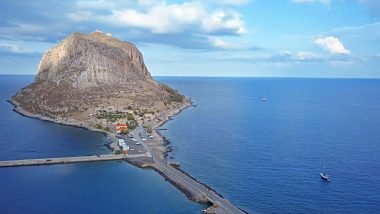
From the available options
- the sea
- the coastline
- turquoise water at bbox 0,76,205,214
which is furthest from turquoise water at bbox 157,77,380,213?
turquoise water at bbox 0,76,205,214

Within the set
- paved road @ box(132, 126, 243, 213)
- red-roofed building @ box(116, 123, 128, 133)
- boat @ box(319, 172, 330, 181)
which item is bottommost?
paved road @ box(132, 126, 243, 213)

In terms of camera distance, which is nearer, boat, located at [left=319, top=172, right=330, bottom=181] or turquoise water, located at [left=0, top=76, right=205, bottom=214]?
turquoise water, located at [left=0, top=76, right=205, bottom=214]

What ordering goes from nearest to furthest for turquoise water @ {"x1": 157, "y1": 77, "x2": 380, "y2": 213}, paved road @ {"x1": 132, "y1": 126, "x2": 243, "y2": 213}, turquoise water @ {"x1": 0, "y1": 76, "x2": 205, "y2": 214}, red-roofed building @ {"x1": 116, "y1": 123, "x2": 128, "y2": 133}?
paved road @ {"x1": 132, "y1": 126, "x2": 243, "y2": 213} → turquoise water @ {"x1": 0, "y1": 76, "x2": 205, "y2": 214} → turquoise water @ {"x1": 157, "y1": 77, "x2": 380, "y2": 213} → red-roofed building @ {"x1": 116, "y1": 123, "x2": 128, "y2": 133}

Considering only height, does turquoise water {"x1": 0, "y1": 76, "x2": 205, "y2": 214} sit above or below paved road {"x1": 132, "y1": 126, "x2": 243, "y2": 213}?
below

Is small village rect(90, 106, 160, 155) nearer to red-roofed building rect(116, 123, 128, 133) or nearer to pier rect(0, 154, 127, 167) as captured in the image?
red-roofed building rect(116, 123, 128, 133)

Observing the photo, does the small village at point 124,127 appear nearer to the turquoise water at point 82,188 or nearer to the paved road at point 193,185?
the turquoise water at point 82,188

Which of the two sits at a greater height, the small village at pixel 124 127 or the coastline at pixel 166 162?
the small village at pixel 124 127

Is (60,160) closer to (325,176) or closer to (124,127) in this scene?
(124,127)

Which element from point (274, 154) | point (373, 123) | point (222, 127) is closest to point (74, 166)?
point (274, 154)

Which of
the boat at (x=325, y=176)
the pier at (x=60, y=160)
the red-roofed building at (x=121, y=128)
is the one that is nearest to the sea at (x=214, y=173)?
the boat at (x=325, y=176)
